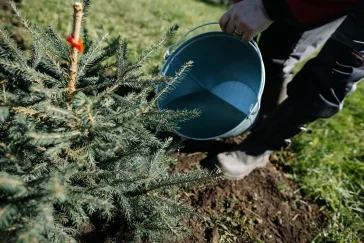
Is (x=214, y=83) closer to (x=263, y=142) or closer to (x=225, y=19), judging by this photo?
(x=263, y=142)

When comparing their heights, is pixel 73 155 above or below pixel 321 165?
above

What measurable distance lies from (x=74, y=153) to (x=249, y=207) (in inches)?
44.3

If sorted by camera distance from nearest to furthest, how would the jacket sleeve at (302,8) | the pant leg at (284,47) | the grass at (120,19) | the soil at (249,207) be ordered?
the jacket sleeve at (302,8), the soil at (249,207), the pant leg at (284,47), the grass at (120,19)

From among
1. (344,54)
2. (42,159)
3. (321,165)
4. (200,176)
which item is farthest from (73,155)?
(321,165)

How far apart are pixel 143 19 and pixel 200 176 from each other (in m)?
3.15

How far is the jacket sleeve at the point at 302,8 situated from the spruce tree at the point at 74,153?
568 mm

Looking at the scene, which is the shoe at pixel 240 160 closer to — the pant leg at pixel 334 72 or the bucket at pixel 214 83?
the bucket at pixel 214 83

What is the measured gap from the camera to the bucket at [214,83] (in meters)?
2.11

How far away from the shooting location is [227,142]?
2.36m

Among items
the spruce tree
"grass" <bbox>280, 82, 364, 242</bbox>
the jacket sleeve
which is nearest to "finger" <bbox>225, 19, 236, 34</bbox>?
the jacket sleeve

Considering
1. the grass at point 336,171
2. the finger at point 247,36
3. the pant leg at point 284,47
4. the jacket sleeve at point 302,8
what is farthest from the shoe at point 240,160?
the jacket sleeve at point 302,8

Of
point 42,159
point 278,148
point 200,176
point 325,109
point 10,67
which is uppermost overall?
point 10,67

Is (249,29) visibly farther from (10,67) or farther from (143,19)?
(143,19)

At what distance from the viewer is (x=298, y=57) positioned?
244cm
